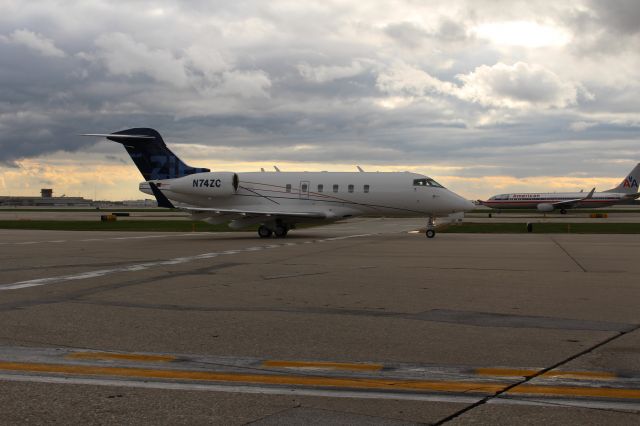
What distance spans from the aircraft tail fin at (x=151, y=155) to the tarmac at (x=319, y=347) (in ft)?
63.4

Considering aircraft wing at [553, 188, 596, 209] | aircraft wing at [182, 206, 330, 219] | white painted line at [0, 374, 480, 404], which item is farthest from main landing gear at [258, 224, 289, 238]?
aircraft wing at [553, 188, 596, 209]

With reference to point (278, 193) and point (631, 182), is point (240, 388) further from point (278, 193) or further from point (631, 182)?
point (631, 182)

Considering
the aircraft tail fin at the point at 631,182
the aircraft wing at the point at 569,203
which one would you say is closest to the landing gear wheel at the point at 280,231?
the aircraft wing at the point at 569,203

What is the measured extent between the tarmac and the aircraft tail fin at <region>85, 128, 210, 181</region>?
19.3 m

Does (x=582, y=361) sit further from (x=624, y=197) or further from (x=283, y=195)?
(x=624, y=197)

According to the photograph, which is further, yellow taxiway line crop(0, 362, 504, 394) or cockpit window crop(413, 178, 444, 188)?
cockpit window crop(413, 178, 444, 188)

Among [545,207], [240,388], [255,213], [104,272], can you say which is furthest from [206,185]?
[545,207]

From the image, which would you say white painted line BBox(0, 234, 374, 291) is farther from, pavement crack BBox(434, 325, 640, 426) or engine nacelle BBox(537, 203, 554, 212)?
engine nacelle BBox(537, 203, 554, 212)

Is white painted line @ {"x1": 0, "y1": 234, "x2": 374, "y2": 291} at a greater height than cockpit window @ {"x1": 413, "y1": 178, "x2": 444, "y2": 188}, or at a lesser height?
lesser

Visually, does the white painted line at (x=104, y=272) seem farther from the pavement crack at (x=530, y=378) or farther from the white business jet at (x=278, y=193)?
the pavement crack at (x=530, y=378)

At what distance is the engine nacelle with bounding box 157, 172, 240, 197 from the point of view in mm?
32469

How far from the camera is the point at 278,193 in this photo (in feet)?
106

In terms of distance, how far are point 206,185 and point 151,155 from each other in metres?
3.76

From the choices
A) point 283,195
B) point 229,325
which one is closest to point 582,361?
point 229,325
